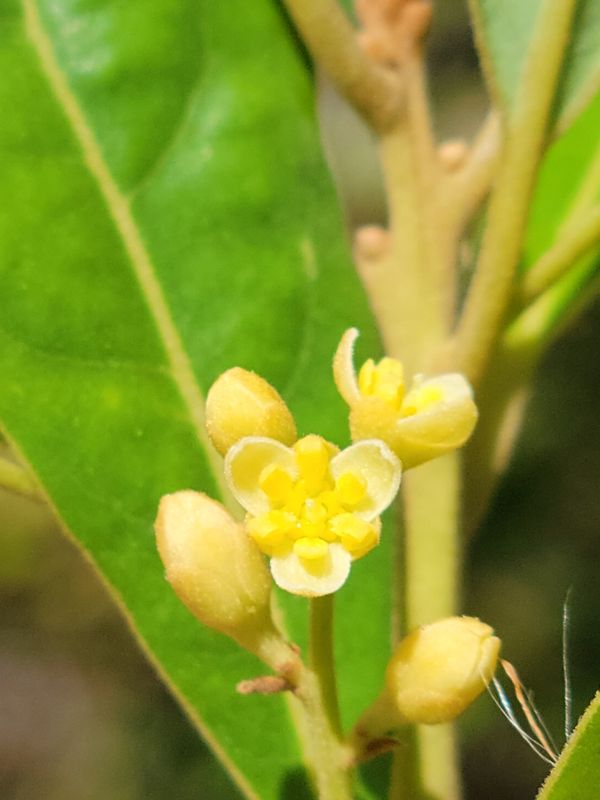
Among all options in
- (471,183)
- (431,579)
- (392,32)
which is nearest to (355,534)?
(431,579)

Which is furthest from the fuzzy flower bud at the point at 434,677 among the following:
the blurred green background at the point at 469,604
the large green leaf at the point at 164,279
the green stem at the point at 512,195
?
the blurred green background at the point at 469,604

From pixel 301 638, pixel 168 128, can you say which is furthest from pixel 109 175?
pixel 301 638

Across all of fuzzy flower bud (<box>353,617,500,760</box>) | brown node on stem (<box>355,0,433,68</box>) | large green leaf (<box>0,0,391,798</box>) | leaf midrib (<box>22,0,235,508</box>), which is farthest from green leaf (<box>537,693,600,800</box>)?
brown node on stem (<box>355,0,433,68</box>)

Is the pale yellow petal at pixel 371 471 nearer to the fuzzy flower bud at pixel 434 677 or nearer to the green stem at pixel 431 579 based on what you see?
the fuzzy flower bud at pixel 434 677

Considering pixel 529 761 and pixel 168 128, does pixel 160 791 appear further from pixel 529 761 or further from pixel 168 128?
pixel 168 128

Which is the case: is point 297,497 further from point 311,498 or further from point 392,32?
point 392,32
